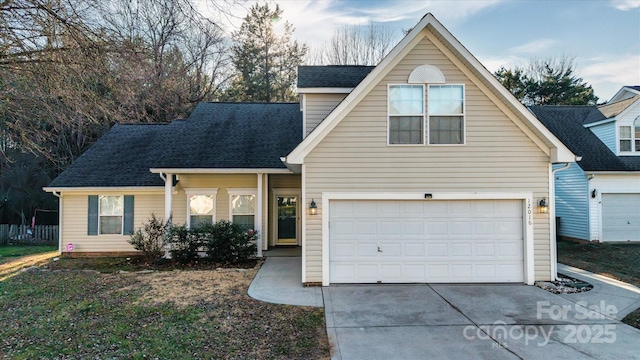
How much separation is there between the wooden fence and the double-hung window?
37.4ft

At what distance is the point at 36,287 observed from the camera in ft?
26.0

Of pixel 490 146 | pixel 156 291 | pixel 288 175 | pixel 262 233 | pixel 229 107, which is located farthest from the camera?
pixel 229 107

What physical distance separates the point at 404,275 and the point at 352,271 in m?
1.23

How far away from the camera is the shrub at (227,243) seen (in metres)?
10.1

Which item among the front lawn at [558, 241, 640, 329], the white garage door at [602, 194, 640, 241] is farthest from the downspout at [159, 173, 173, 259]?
the white garage door at [602, 194, 640, 241]

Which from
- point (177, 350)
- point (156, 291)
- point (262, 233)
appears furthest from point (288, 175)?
point (177, 350)

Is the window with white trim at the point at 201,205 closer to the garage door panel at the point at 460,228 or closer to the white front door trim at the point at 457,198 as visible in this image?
the white front door trim at the point at 457,198

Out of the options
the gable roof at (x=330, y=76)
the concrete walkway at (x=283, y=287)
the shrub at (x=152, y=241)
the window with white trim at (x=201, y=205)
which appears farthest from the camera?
the window with white trim at (x=201, y=205)

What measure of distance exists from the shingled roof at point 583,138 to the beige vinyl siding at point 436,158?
8.12m

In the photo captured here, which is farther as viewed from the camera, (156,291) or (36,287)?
(36,287)

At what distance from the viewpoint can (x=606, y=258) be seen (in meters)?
11.0

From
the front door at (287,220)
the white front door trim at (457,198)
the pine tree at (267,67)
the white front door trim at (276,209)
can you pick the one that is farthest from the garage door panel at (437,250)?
the pine tree at (267,67)

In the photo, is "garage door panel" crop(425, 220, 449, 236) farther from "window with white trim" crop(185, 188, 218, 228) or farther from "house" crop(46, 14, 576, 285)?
"window with white trim" crop(185, 188, 218, 228)

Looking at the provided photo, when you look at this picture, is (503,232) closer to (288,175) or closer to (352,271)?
(352,271)
